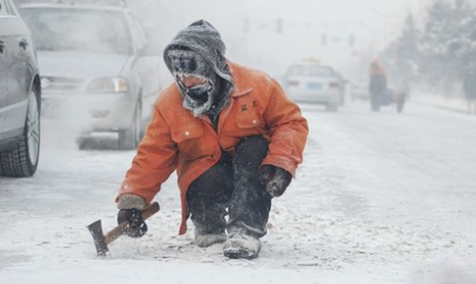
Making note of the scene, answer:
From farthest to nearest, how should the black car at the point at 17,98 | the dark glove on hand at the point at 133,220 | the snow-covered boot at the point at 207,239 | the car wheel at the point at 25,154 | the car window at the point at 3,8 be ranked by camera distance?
the car wheel at the point at 25,154 < the car window at the point at 3,8 < the black car at the point at 17,98 < the snow-covered boot at the point at 207,239 < the dark glove on hand at the point at 133,220

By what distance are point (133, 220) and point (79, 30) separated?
7379 millimetres

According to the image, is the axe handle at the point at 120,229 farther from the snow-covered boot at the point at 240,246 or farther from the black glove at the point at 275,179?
the black glove at the point at 275,179

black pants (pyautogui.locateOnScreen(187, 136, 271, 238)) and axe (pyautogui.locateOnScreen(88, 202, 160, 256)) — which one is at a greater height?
black pants (pyautogui.locateOnScreen(187, 136, 271, 238))

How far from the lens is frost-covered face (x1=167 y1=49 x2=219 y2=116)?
5.24 metres

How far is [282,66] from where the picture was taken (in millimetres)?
193750

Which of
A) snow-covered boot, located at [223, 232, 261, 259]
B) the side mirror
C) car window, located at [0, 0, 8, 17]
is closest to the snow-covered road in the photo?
snow-covered boot, located at [223, 232, 261, 259]

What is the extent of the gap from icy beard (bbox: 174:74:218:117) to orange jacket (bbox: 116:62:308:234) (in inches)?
2.5

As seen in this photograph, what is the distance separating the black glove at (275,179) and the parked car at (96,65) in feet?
20.6

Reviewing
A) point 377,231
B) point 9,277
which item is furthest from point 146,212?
point 377,231

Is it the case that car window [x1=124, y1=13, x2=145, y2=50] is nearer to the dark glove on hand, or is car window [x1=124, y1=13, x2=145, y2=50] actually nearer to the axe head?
the dark glove on hand

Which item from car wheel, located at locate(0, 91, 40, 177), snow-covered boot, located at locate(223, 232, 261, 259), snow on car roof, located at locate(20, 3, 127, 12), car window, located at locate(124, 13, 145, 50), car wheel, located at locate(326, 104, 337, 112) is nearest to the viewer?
snow-covered boot, located at locate(223, 232, 261, 259)

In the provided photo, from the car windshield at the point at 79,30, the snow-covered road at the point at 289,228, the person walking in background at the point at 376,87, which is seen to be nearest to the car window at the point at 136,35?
the car windshield at the point at 79,30

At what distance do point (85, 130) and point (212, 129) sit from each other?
6.39 metres

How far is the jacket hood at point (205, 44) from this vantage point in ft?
17.1
